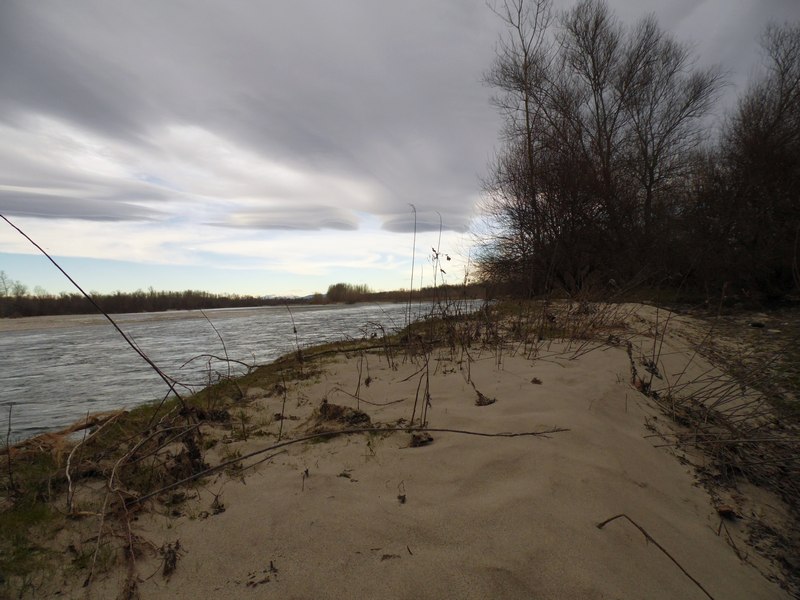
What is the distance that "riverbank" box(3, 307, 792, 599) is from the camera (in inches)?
55.7

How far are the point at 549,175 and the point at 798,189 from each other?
5768mm

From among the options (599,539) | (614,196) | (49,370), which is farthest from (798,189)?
(49,370)

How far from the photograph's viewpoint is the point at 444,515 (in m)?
1.70

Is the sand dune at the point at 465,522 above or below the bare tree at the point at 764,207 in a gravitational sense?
below

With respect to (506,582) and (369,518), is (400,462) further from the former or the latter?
(506,582)

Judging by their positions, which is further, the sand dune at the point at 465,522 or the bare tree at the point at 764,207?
the bare tree at the point at 764,207

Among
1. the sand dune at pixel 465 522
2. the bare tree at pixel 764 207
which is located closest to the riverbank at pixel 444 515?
the sand dune at pixel 465 522

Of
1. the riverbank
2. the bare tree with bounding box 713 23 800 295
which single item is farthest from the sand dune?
the bare tree with bounding box 713 23 800 295

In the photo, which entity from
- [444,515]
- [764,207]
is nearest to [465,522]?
[444,515]

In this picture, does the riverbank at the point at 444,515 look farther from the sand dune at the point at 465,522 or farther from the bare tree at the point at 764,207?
the bare tree at the point at 764,207

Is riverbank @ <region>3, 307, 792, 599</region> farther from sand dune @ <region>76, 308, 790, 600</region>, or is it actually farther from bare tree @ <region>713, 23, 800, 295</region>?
bare tree @ <region>713, 23, 800, 295</region>

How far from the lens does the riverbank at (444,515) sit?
141 centimetres

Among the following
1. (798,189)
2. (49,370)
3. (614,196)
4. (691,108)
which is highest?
(691,108)

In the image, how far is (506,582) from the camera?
136 centimetres
